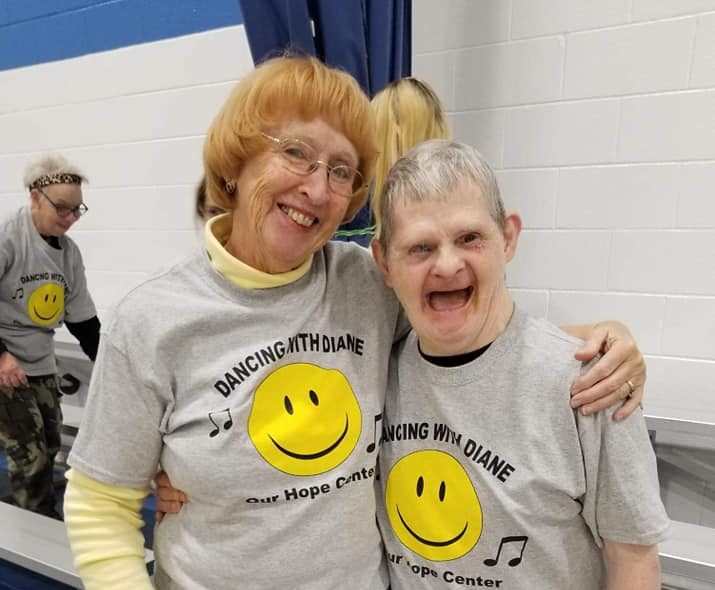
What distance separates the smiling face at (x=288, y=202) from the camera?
2.90 feet

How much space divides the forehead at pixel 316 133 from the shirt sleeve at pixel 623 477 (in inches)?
21.4

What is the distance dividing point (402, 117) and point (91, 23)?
2.01 metres

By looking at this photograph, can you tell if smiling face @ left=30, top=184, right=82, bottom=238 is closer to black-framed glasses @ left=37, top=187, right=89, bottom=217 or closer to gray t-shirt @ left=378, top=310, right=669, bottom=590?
black-framed glasses @ left=37, top=187, right=89, bottom=217

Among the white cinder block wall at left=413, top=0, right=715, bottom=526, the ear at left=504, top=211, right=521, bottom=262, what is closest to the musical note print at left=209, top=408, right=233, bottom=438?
the ear at left=504, top=211, right=521, bottom=262

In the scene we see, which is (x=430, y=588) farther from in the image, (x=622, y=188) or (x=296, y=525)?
(x=622, y=188)

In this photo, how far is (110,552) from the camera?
0.90m

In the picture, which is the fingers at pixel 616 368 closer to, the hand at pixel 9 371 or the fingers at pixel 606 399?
the fingers at pixel 606 399

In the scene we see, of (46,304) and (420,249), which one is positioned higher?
(420,249)

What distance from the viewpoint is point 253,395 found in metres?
0.88

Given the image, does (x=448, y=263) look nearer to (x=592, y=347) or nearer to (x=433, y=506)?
(x=592, y=347)

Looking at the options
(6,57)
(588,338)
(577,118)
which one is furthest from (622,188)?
(6,57)

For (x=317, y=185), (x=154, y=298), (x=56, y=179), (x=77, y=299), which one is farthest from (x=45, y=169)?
(x=317, y=185)

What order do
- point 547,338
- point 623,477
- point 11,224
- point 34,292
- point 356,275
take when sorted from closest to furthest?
point 623,477
point 547,338
point 356,275
point 11,224
point 34,292

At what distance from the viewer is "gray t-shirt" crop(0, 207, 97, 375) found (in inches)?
90.7
